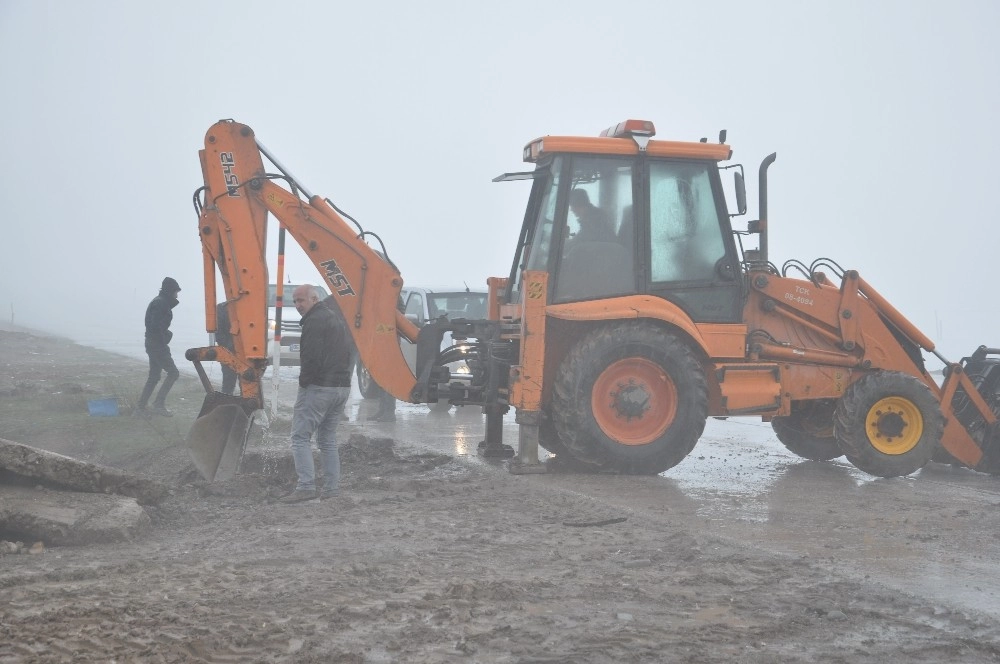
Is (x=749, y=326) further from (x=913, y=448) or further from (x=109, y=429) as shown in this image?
(x=109, y=429)

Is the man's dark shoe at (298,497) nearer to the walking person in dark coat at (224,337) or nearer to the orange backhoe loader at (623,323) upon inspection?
the orange backhoe loader at (623,323)

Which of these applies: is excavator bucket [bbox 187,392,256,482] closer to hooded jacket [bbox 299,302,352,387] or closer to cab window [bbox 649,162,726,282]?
hooded jacket [bbox 299,302,352,387]

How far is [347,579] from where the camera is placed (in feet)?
17.8

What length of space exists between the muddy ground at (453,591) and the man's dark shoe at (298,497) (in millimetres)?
91

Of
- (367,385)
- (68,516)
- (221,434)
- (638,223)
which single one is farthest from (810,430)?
(367,385)

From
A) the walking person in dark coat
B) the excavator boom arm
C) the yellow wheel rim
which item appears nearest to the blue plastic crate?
the walking person in dark coat

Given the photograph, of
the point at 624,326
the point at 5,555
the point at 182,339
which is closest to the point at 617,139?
the point at 624,326

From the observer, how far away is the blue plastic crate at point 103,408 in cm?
1270

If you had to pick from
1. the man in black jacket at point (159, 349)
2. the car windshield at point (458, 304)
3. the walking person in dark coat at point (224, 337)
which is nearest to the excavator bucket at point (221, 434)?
the walking person in dark coat at point (224, 337)

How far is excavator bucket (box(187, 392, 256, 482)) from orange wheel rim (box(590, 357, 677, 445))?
9.78 ft

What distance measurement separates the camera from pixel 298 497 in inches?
314

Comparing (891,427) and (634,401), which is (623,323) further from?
(891,427)

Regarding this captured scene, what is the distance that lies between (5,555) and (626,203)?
19.1 feet

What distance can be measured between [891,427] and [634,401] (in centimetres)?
248
